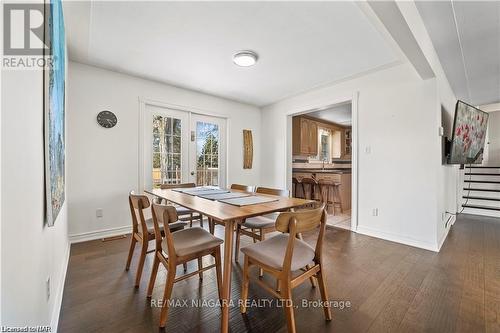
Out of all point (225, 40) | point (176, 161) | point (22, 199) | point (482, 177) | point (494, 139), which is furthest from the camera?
point (494, 139)

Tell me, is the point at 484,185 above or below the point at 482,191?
above

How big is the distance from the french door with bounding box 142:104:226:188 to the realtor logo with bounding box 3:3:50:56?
2.49m

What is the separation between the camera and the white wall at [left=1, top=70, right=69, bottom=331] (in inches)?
27.9

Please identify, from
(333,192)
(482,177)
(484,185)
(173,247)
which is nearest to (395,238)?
(333,192)

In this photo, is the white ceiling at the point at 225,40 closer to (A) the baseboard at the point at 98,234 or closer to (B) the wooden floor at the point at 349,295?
(A) the baseboard at the point at 98,234

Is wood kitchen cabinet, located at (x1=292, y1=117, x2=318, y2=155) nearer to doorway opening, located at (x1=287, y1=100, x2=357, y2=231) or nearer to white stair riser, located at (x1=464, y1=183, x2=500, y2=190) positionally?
doorway opening, located at (x1=287, y1=100, x2=357, y2=231)

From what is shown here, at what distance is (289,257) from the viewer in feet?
4.13

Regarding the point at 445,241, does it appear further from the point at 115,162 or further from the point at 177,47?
the point at 115,162

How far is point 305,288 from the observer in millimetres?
1872

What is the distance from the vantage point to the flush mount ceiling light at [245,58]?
259 cm

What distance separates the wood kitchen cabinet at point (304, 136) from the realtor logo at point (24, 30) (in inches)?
185

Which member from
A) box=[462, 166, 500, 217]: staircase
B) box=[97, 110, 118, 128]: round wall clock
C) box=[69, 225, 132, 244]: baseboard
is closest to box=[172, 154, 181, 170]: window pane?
box=[97, 110, 118, 128]: round wall clock

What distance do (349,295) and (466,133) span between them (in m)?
3.16

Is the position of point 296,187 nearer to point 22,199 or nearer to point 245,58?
point 245,58
